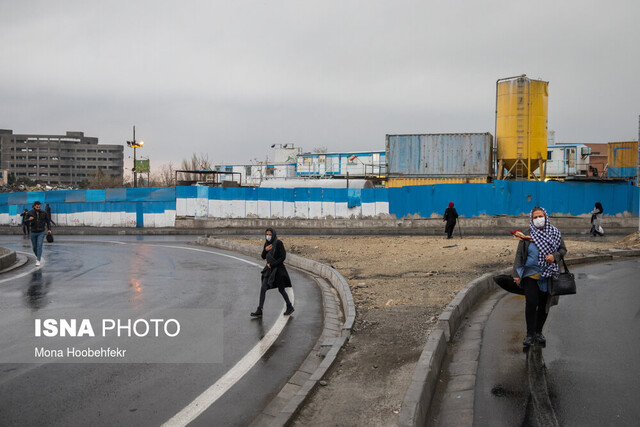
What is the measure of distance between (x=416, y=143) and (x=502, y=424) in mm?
38769

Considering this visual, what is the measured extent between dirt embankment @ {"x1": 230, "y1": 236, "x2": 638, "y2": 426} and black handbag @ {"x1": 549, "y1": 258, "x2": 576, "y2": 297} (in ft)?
5.60

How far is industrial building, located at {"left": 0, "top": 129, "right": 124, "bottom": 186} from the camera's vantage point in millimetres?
147375

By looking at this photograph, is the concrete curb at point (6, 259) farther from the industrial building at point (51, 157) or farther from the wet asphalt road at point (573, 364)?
the industrial building at point (51, 157)

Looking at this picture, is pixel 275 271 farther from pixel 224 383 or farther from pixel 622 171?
pixel 622 171

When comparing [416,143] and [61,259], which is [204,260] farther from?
[416,143]

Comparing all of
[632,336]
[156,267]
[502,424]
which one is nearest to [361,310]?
[632,336]

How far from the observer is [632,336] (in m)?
7.12

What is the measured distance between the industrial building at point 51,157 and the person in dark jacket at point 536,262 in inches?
5941

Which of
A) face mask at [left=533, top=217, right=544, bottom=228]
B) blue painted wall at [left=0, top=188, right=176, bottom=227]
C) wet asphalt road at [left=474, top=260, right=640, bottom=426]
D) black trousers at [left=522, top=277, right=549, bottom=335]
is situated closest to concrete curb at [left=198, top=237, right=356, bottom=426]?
wet asphalt road at [left=474, top=260, right=640, bottom=426]

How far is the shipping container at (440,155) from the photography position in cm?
4022

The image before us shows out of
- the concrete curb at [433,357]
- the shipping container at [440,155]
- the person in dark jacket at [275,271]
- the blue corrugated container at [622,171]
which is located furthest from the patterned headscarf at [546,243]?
the blue corrugated container at [622,171]

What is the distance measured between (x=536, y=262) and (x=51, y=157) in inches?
6405

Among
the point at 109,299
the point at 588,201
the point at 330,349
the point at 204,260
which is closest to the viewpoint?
the point at 330,349

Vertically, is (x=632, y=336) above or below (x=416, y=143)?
below
